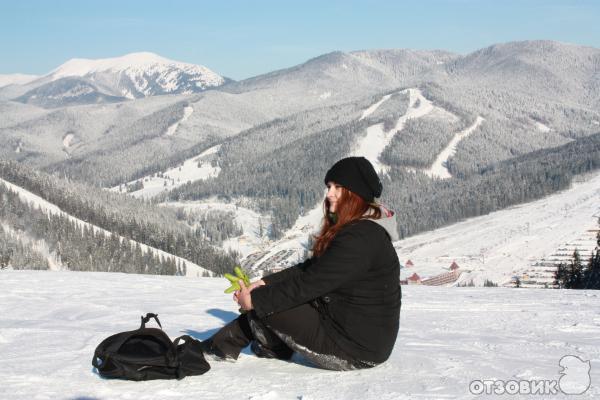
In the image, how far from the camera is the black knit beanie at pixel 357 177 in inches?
278

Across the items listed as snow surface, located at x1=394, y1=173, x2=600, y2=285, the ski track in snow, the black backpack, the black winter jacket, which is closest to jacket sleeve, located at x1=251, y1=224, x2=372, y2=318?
the black winter jacket

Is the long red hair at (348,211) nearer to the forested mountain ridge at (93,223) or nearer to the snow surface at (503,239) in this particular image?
the forested mountain ridge at (93,223)

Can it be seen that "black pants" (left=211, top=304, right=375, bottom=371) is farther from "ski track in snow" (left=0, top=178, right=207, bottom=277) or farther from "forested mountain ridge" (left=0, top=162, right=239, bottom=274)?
"ski track in snow" (left=0, top=178, right=207, bottom=277)

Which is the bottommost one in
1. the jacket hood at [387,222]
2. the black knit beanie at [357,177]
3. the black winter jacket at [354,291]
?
the black winter jacket at [354,291]

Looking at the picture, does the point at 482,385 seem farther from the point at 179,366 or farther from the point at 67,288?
the point at 67,288

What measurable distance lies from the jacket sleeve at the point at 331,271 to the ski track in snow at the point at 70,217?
109543 millimetres

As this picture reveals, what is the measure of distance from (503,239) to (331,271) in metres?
161

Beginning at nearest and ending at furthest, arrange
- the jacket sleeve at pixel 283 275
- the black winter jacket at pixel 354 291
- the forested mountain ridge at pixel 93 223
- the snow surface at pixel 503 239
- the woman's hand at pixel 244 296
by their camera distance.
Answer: the black winter jacket at pixel 354 291 → the woman's hand at pixel 244 296 → the jacket sleeve at pixel 283 275 → the forested mountain ridge at pixel 93 223 → the snow surface at pixel 503 239

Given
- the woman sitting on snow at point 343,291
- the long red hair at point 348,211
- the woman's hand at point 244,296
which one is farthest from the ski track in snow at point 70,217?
the long red hair at point 348,211

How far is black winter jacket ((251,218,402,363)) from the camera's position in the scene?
23.0 feet

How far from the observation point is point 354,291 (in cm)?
732

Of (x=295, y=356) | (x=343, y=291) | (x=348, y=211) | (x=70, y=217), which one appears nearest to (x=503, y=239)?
(x=70, y=217)

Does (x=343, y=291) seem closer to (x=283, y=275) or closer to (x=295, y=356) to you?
(x=283, y=275)

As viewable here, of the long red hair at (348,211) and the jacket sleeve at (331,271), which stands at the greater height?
the long red hair at (348,211)
